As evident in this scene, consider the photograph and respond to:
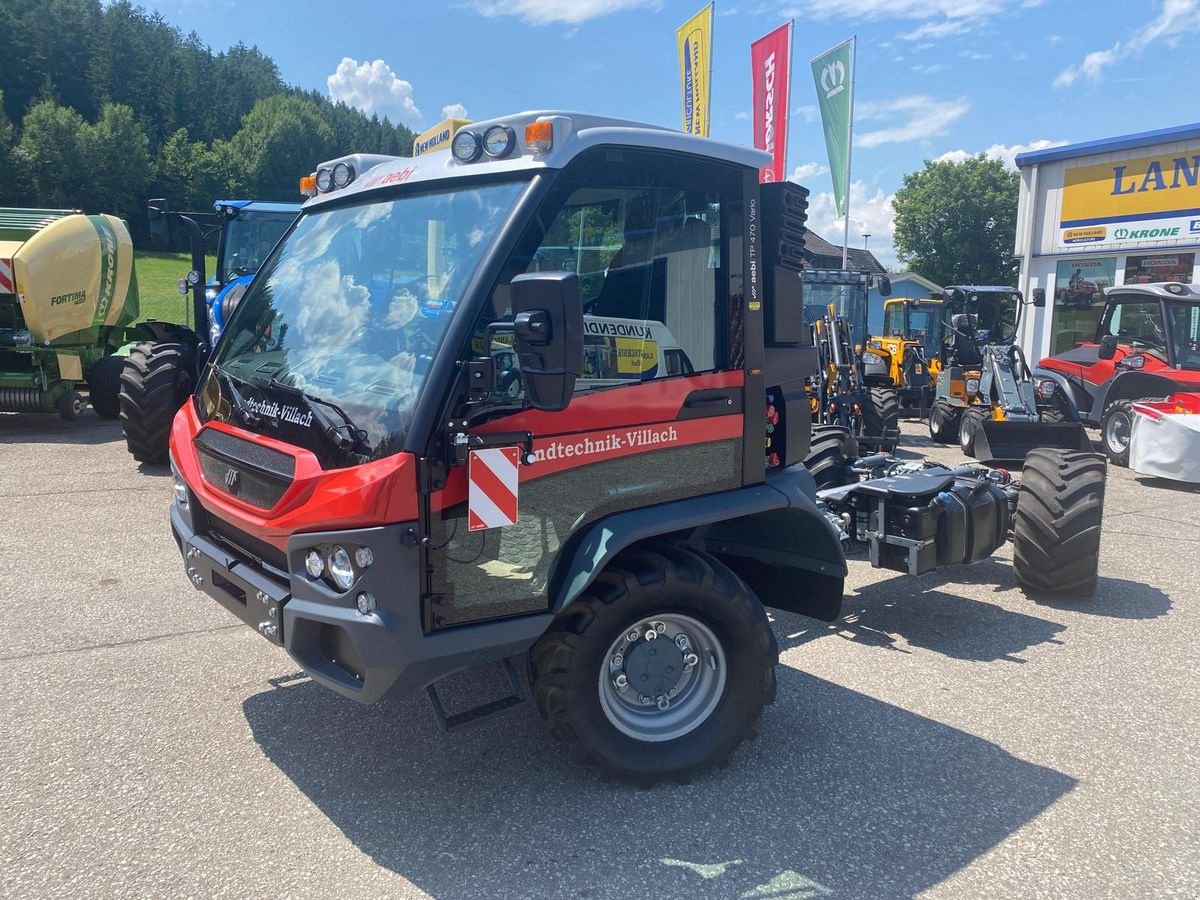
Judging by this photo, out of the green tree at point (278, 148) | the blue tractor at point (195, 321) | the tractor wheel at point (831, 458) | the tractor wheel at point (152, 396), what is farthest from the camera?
the green tree at point (278, 148)

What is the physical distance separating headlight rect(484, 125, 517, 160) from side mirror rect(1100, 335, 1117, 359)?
34.5 feet

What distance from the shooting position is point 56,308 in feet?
34.7

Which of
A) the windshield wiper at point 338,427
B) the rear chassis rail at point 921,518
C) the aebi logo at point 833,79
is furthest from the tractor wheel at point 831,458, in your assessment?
the aebi logo at point 833,79

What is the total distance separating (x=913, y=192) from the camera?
48.5m

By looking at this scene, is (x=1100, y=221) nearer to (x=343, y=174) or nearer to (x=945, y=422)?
(x=945, y=422)

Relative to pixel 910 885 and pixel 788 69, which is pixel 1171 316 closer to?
pixel 788 69

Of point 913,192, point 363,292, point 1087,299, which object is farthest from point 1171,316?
point 913,192

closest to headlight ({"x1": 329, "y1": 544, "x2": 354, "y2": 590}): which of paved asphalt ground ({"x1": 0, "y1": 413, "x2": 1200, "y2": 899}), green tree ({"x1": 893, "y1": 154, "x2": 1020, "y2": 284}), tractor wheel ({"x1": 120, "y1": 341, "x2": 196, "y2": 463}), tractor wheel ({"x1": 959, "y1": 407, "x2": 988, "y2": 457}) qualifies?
paved asphalt ground ({"x1": 0, "y1": 413, "x2": 1200, "y2": 899})

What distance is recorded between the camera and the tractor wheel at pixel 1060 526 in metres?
5.32

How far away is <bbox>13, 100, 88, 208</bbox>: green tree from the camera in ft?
200

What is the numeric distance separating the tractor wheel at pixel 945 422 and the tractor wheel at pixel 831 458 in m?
7.35

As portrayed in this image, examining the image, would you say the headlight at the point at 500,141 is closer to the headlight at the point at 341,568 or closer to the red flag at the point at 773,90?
the headlight at the point at 341,568

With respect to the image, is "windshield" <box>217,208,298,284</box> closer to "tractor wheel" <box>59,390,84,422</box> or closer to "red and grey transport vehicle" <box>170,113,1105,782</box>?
"tractor wheel" <box>59,390,84,422</box>

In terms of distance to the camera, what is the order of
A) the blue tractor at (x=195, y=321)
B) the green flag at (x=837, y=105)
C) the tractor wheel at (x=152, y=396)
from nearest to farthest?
the blue tractor at (x=195, y=321) < the tractor wheel at (x=152, y=396) < the green flag at (x=837, y=105)
